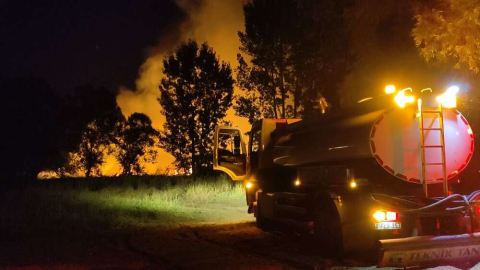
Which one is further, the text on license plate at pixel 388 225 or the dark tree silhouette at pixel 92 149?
the dark tree silhouette at pixel 92 149

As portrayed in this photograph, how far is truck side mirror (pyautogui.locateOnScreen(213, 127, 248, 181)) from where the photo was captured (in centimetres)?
1491

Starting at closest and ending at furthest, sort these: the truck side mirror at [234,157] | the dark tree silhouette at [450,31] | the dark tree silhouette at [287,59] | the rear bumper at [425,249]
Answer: the rear bumper at [425,249] → the dark tree silhouette at [450,31] → the truck side mirror at [234,157] → the dark tree silhouette at [287,59]

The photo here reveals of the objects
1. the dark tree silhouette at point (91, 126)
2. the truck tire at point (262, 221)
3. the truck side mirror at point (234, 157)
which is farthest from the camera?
the dark tree silhouette at point (91, 126)

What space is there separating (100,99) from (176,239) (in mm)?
41268

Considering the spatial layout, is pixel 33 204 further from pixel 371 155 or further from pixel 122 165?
pixel 122 165

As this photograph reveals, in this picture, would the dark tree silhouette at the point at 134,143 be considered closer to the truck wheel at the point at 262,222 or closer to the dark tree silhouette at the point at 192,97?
the dark tree silhouette at the point at 192,97

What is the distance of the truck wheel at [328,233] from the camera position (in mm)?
9128

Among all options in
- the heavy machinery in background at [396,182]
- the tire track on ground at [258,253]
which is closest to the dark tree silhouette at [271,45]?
the tire track on ground at [258,253]

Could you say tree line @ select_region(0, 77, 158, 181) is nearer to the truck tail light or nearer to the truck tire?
the truck tire

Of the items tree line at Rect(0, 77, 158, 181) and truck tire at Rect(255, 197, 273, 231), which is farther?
tree line at Rect(0, 77, 158, 181)

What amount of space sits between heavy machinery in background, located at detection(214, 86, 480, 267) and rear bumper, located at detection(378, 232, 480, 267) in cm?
1

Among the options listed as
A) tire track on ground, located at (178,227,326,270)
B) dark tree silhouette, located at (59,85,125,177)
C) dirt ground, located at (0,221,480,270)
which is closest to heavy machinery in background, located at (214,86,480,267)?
dirt ground, located at (0,221,480,270)

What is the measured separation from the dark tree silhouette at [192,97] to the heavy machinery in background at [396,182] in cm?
3047

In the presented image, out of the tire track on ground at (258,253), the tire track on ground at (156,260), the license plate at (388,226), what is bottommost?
the tire track on ground at (156,260)
